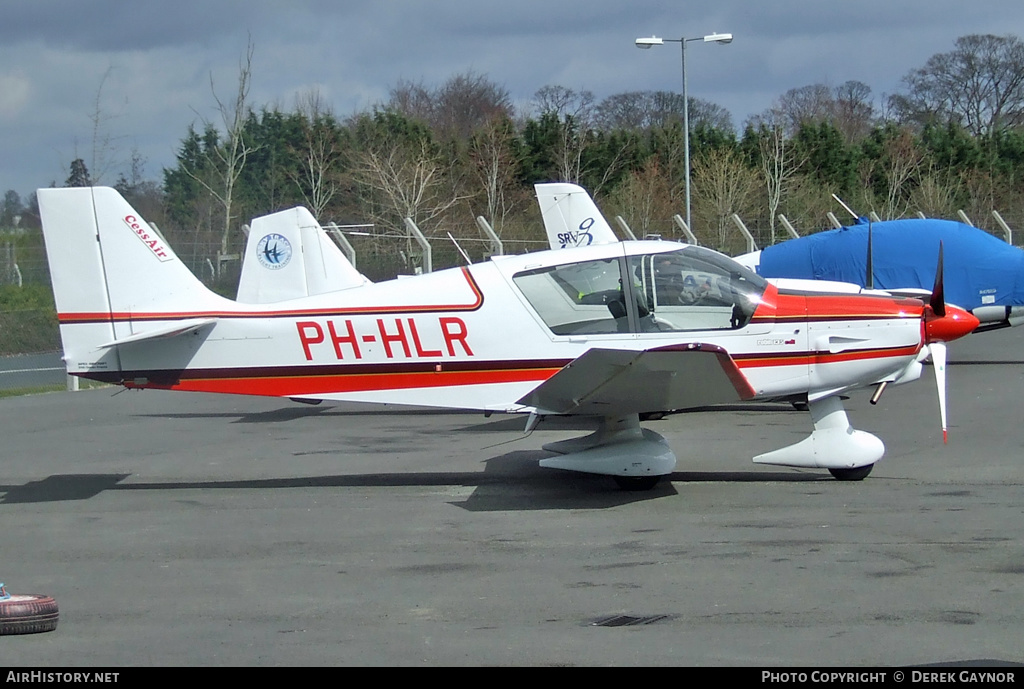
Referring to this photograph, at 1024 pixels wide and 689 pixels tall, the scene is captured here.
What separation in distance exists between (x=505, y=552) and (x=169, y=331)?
3.66 meters

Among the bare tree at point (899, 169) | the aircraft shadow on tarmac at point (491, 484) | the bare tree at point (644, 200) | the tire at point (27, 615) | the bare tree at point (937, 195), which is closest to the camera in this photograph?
the tire at point (27, 615)

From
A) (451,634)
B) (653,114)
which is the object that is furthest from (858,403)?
(653,114)

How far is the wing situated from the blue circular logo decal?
22.8 feet

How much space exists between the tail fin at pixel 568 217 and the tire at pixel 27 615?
12.1 meters

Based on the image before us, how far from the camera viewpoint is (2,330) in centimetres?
2178

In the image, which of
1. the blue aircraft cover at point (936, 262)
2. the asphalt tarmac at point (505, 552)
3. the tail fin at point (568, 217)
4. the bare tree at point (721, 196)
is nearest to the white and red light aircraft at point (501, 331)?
the asphalt tarmac at point (505, 552)

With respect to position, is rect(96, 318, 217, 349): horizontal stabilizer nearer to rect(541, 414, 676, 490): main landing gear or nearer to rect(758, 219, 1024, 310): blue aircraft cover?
rect(541, 414, 676, 490): main landing gear

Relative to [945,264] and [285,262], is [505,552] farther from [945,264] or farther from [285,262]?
[945,264]

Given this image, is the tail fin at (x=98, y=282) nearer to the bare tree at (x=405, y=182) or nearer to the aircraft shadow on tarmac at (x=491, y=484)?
the aircraft shadow on tarmac at (x=491, y=484)

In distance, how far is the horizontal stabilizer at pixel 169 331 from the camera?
8695mm

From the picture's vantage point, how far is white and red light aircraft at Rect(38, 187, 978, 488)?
27.9 feet

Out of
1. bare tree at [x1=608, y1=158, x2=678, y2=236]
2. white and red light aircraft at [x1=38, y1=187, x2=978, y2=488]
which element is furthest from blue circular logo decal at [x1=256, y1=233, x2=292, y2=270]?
bare tree at [x1=608, y1=158, x2=678, y2=236]

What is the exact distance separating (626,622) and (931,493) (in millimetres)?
3873
